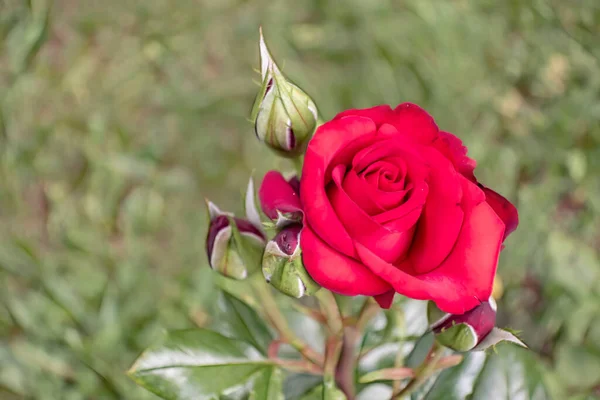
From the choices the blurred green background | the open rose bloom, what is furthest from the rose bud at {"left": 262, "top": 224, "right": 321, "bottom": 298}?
the blurred green background

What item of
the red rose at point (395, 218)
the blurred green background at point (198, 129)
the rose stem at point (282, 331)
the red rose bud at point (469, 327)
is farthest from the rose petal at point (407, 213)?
the blurred green background at point (198, 129)

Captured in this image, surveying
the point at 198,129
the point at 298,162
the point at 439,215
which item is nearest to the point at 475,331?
the point at 439,215

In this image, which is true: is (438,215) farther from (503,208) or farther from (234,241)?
(234,241)

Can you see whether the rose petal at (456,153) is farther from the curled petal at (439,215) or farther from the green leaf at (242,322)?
the green leaf at (242,322)

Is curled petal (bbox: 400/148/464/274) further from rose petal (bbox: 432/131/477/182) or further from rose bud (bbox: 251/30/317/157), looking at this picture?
rose bud (bbox: 251/30/317/157)

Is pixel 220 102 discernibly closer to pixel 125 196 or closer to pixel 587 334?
pixel 125 196

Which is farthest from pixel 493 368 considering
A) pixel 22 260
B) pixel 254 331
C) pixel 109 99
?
pixel 109 99
